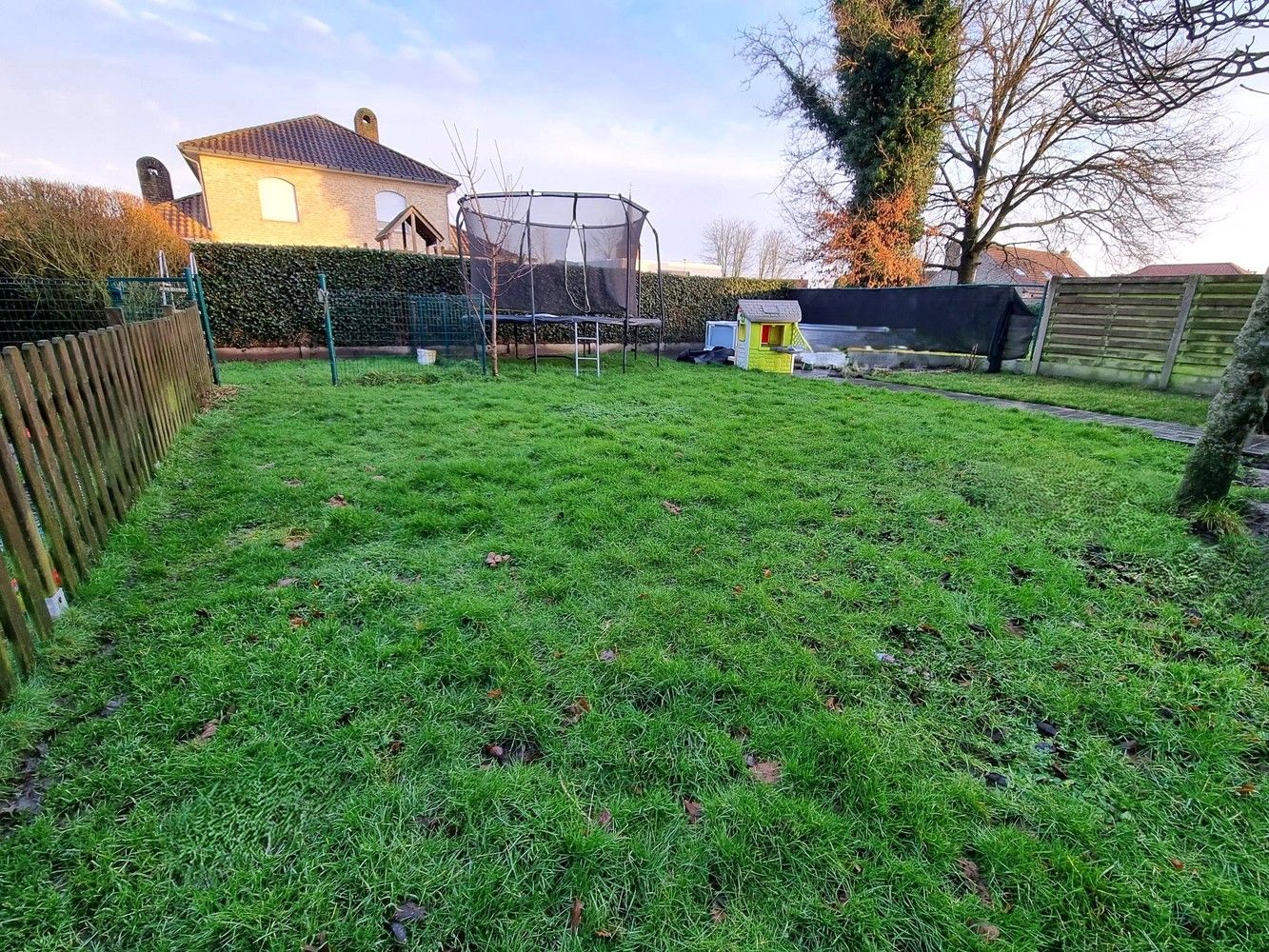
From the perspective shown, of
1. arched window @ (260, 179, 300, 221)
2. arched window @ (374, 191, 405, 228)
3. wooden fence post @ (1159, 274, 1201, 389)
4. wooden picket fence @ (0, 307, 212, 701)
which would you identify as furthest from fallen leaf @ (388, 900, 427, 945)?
arched window @ (374, 191, 405, 228)

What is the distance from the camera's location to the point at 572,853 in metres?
1.38

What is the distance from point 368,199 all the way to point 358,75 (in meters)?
7.19

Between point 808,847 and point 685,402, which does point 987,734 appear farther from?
point 685,402

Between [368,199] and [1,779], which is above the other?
[368,199]

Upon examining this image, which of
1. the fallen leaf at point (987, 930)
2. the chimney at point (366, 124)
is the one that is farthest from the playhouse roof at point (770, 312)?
the chimney at point (366, 124)

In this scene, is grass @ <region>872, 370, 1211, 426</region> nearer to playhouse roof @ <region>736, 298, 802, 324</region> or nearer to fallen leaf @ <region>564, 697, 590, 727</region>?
playhouse roof @ <region>736, 298, 802, 324</region>

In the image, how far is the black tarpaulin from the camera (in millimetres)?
9953

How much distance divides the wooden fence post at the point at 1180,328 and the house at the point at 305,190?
59.8 feet

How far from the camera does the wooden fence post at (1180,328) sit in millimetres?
7645

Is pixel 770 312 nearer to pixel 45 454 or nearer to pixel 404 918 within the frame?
pixel 45 454

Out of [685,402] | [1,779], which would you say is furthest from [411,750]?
[685,402]

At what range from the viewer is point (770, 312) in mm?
10477

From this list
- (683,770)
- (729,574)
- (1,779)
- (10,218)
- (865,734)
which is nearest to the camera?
(1,779)

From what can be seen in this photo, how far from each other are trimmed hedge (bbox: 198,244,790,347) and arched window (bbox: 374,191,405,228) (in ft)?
39.3
